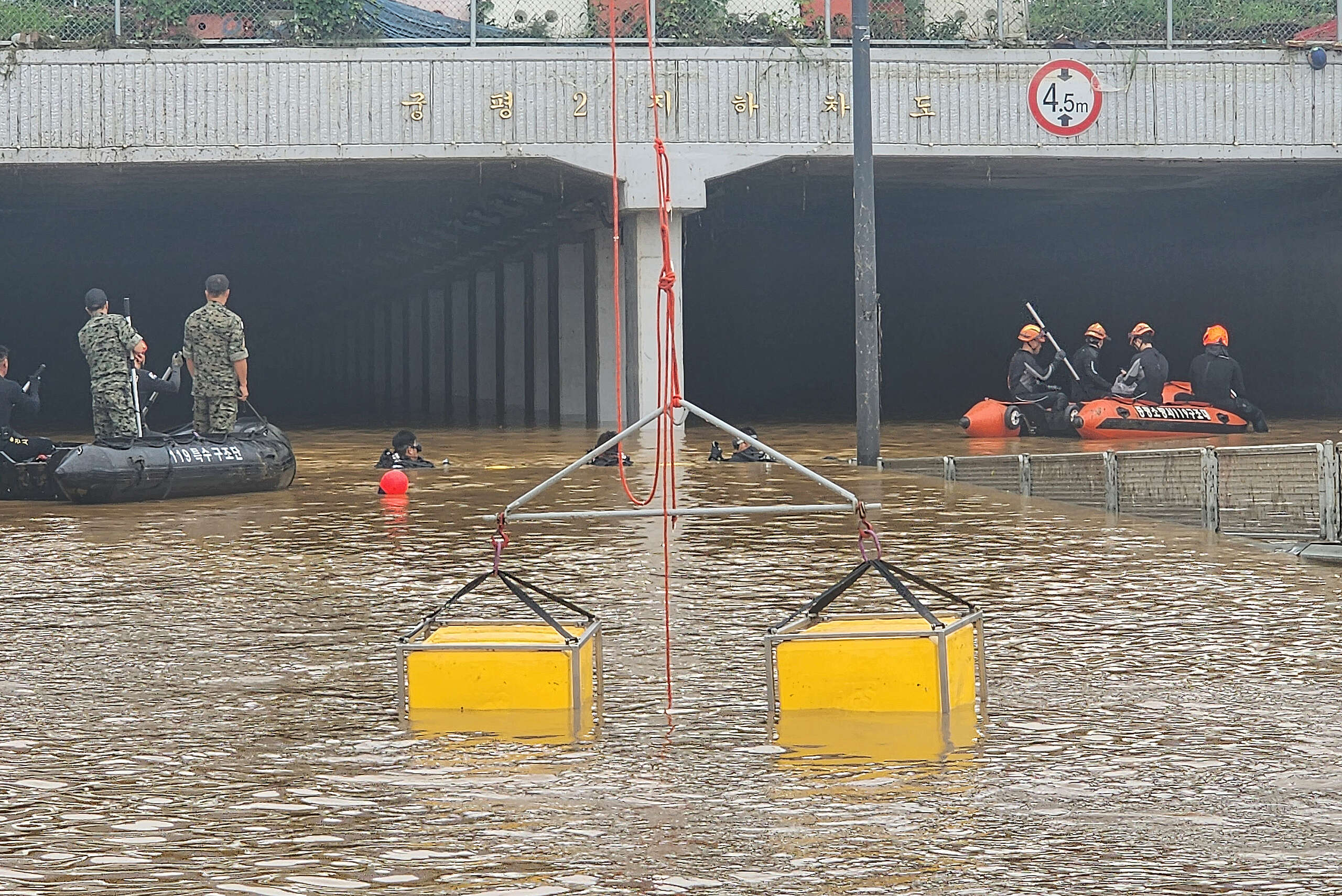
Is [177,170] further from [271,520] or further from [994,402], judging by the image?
[271,520]

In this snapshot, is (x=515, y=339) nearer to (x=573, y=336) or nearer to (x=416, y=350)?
(x=573, y=336)

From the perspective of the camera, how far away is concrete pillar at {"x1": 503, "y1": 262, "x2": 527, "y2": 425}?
137 feet

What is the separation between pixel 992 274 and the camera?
146 feet

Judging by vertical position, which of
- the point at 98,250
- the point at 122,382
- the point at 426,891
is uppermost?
the point at 98,250

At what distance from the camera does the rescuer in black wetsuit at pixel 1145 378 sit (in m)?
27.2

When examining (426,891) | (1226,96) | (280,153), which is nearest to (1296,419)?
(1226,96)

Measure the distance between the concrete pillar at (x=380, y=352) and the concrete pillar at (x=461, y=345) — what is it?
453 inches

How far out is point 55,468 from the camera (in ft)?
57.1

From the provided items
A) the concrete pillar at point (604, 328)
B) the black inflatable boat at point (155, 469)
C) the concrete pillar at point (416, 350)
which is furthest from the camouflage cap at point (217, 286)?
the concrete pillar at point (416, 350)

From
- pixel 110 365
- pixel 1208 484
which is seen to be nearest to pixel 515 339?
pixel 110 365

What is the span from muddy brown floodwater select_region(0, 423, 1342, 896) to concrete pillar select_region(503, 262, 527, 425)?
28.2 metres

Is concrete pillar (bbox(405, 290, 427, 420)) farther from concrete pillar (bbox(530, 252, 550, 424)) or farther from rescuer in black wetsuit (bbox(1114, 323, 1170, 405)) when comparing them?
rescuer in black wetsuit (bbox(1114, 323, 1170, 405))

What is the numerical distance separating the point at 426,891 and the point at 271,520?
10878mm

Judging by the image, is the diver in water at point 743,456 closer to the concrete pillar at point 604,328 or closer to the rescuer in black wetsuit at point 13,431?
the rescuer in black wetsuit at point 13,431
